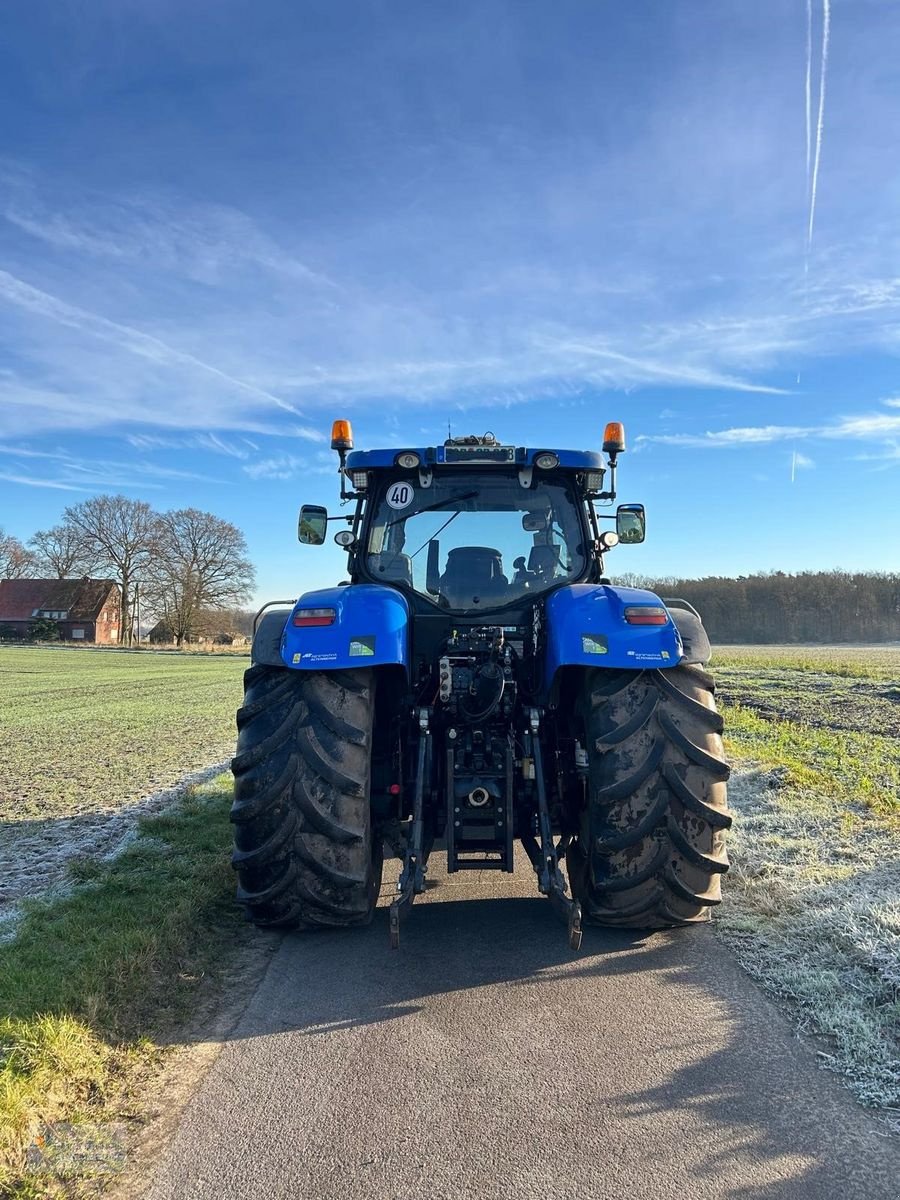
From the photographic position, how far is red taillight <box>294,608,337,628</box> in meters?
3.88

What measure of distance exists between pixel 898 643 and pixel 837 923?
75643 millimetres

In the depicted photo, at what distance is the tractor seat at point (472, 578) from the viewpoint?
473 cm

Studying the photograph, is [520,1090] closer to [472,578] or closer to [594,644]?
[594,644]

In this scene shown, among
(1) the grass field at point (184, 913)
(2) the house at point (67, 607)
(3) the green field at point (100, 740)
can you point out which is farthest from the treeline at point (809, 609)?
(1) the grass field at point (184, 913)

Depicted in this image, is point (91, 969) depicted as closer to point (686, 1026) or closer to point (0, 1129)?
point (0, 1129)

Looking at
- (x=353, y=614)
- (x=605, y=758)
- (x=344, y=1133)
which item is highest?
(x=353, y=614)

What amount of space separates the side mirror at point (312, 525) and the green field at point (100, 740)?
3.64m

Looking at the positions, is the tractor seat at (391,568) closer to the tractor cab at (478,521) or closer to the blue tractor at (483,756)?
the tractor cab at (478,521)

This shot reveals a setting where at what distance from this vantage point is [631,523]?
5.46 metres

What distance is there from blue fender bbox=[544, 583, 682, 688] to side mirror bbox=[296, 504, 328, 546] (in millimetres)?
2041

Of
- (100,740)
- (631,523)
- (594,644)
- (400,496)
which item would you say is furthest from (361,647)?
(100,740)

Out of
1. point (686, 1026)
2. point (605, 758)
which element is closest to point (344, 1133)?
point (686, 1026)

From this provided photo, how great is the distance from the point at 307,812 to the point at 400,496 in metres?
2.15

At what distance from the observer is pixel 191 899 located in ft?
14.5
